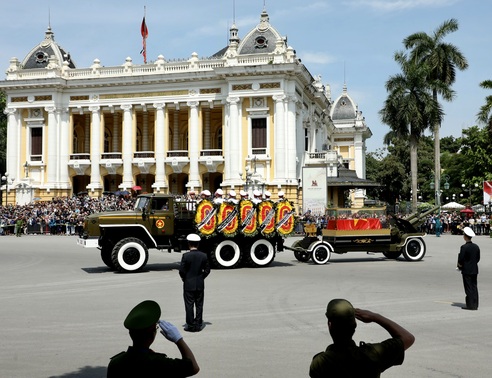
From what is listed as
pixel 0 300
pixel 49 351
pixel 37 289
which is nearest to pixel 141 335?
pixel 49 351

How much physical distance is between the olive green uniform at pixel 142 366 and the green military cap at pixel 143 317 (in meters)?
0.17

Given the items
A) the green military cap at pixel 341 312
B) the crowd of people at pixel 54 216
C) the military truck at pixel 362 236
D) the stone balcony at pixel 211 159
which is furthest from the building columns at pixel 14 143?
the green military cap at pixel 341 312

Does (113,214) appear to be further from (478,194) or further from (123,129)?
(478,194)

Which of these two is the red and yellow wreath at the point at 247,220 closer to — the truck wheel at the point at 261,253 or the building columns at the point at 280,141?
the truck wheel at the point at 261,253

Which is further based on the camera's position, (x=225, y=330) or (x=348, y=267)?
(x=348, y=267)

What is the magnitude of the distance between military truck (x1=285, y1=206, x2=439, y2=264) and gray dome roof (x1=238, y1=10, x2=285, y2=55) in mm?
A: 31386

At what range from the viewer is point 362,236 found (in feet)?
71.4

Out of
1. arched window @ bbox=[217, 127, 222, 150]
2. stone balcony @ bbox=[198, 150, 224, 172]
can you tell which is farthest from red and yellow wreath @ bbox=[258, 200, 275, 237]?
arched window @ bbox=[217, 127, 222, 150]

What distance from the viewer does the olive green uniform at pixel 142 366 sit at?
3705 millimetres

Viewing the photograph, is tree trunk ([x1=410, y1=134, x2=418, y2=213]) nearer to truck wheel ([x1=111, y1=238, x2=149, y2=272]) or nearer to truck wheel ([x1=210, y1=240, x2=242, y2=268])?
truck wheel ([x1=210, y1=240, x2=242, y2=268])

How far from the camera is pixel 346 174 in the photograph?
56750 mm

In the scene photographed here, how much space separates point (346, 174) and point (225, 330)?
48145 millimetres

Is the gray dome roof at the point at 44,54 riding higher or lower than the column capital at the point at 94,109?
higher

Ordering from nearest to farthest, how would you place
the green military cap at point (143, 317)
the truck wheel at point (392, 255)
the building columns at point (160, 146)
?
the green military cap at point (143, 317) < the truck wheel at point (392, 255) < the building columns at point (160, 146)
